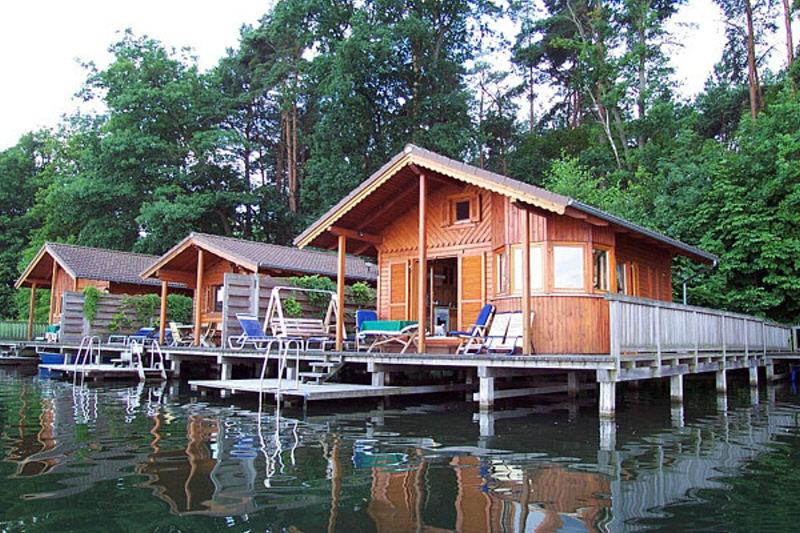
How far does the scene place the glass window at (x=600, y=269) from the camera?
13.1 meters

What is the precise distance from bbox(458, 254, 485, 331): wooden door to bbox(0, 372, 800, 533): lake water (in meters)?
3.76

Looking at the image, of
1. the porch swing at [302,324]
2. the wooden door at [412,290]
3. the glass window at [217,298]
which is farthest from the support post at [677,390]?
the glass window at [217,298]

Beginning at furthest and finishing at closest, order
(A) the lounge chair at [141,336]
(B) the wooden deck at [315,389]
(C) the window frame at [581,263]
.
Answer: (A) the lounge chair at [141,336]
(C) the window frame at [581,263]
(B) the wooden deck at [315,389]

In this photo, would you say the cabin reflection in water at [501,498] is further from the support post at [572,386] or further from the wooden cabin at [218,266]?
the wooden cabin at [218,266]

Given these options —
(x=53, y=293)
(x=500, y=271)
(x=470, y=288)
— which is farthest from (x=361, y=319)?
(x=53, y=293)

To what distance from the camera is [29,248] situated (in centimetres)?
4259

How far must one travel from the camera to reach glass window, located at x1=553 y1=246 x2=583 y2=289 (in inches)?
507

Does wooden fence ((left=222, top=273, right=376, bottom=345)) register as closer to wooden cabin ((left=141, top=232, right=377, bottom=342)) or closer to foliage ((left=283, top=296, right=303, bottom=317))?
foliage ((left=283, top=296, right=303, bottom=317))

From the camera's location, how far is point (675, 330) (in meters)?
11.5

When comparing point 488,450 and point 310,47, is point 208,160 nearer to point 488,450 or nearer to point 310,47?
point 310,47

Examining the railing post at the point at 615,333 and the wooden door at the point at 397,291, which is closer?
the railing post at the point at 615,333

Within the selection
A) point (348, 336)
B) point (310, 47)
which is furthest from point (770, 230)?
point (310, 47)

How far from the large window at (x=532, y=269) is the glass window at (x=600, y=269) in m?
1.04

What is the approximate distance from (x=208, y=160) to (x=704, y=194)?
84.4 ft
